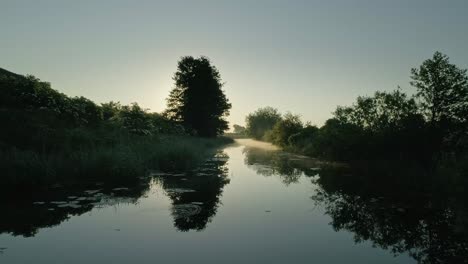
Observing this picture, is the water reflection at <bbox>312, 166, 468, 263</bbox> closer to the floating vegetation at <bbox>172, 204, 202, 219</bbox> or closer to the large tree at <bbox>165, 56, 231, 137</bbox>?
the floating vegetation at <bbox>172, 204, 202, 219</bbox>

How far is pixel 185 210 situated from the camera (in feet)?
36.6

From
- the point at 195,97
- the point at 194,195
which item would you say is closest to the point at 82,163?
the point at 194,195

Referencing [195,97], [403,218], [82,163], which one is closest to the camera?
[403,218]

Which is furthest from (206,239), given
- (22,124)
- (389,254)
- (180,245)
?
(22,124)

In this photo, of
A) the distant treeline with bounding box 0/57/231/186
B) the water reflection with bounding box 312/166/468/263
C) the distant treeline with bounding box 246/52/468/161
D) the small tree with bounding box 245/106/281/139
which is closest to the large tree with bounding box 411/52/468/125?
the distant treeline with bounding box 246/52/468/161

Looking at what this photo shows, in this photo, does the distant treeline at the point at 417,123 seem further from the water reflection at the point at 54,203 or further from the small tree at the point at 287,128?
the small tree at the point at 287,128

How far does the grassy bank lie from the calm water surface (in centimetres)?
83

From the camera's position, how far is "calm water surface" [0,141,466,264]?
24.6 feet

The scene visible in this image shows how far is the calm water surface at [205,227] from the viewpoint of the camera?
749 cm

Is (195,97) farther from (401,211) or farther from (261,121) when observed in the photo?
(261,121)

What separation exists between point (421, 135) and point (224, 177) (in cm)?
1145

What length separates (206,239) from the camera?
8508mm

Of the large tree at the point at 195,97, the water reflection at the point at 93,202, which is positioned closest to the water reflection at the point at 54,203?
the water reflection at the point at 93,202

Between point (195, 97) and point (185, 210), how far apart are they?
136 feet
